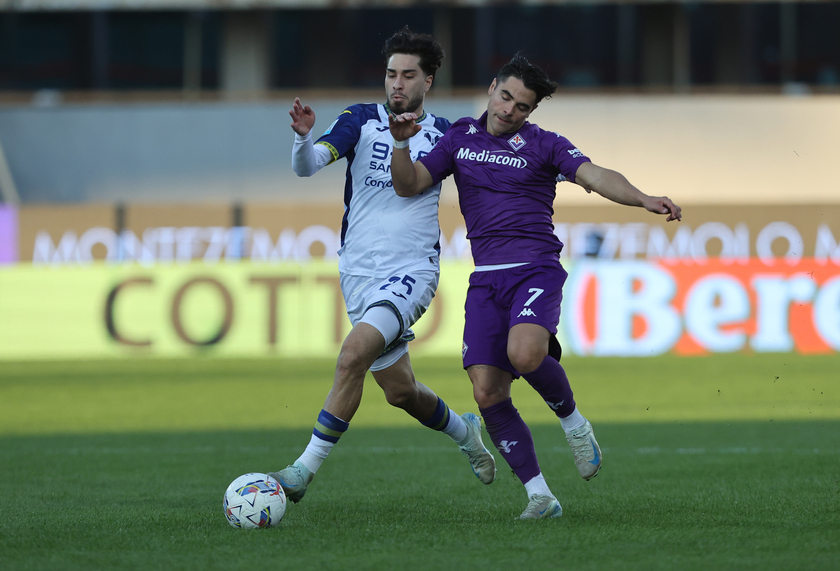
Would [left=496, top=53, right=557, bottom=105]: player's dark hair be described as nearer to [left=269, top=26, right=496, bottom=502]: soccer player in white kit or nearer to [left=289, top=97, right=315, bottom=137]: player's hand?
[left=269, top=26, right=496, bottom=502]: soccer player in white kit

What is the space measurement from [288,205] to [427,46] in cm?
1196

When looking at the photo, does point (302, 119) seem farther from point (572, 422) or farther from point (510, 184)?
point (572, 422)

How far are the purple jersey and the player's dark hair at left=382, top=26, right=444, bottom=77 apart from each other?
1.53 feet

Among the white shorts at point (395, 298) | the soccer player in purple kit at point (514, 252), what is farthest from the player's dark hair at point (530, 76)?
the white shorts at point (395, 298)

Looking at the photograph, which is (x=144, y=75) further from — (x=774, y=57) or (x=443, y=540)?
(x=443, y=540)

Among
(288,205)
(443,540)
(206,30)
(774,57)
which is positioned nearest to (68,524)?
(443,540)

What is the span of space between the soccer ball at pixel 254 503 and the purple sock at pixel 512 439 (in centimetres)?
106

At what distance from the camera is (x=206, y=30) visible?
2656cm

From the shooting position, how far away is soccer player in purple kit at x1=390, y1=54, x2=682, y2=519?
5043 mm

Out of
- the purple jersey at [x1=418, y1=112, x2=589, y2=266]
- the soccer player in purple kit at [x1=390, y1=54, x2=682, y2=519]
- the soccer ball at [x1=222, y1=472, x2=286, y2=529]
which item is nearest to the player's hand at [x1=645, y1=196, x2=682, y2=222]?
the soccer player in purple kit at [x1=390, y1=54, x2=682, y2=519]

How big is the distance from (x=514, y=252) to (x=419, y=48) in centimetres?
119

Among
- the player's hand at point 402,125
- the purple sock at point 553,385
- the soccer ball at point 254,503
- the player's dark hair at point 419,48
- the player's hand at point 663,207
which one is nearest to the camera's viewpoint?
the player's hand at point 663,207

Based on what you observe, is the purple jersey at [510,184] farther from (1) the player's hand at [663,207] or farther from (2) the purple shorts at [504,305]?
(1) the player's hand at [663,207]

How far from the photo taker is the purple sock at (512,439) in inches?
201
